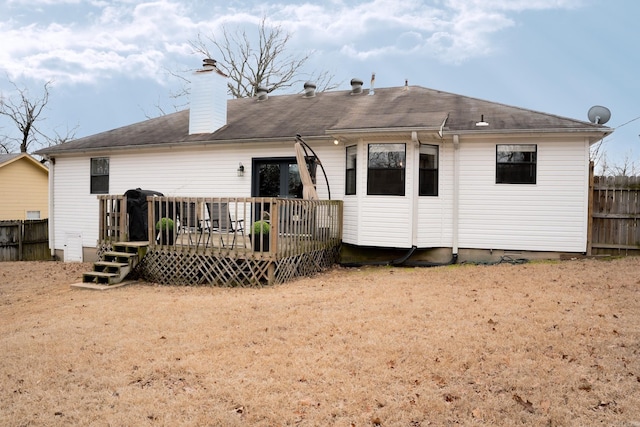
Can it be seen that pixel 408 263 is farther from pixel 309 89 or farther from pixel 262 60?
pixel 262 60

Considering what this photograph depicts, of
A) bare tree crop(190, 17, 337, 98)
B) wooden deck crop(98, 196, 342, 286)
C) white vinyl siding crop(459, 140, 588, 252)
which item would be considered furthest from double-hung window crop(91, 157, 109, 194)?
bare tree crop(190, 17, 337, 98)

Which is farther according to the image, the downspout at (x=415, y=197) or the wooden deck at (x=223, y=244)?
the downspout at (x=415, y=197)

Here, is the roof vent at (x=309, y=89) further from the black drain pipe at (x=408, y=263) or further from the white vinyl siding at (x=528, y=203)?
the black drain pipe at (x=408, y=263)

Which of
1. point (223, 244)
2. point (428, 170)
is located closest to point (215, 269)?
point (223, 244)

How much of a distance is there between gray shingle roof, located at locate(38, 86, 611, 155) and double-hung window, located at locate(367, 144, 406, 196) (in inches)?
25.8

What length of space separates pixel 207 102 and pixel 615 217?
1155cm

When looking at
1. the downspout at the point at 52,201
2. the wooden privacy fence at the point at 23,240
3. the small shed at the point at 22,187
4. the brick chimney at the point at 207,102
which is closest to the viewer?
the brick chimney at the point at 207,102

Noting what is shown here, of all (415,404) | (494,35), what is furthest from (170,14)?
(415,404)

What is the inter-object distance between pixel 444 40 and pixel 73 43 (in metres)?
18.3

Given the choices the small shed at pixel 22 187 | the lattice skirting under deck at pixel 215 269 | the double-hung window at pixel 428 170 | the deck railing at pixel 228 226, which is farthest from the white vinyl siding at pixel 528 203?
the small shed at pixel 22 187

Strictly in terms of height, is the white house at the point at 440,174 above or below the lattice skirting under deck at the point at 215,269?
above

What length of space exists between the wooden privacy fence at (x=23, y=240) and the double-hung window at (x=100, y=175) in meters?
5.79

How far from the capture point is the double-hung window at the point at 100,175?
A: 13.7m

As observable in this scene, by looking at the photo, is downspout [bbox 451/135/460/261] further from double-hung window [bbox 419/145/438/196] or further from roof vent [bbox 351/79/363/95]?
roof vent [bbox 351/79/363/95]
